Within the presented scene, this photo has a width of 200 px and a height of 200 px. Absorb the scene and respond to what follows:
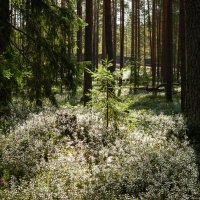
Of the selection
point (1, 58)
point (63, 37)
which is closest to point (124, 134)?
point (63, 37)

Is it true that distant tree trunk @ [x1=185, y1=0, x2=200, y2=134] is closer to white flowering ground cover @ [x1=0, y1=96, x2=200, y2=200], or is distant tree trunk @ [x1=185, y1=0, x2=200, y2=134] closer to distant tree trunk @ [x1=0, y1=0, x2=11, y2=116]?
white flowering ground cover @ [x1=0, y1=96, x2=200, y2=200]

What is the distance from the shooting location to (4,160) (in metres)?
7.91

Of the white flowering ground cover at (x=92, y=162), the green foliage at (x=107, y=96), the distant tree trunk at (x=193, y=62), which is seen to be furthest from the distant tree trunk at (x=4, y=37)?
the distant tree trunk at (x=193, y=62)

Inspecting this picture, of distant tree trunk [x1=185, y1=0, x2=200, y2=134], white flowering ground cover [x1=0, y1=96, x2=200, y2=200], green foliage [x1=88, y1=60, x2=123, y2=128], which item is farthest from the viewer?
green foliage [x1=88, y1=60, x2=123, y2=128]

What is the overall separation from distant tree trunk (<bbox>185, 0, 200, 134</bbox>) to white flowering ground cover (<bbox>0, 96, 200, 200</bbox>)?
539mm

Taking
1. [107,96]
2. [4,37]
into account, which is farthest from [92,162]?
[4,37]

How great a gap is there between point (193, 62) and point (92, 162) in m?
4.65

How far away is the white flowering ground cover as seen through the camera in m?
6.17

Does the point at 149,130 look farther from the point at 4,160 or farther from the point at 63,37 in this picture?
the point at 4,160

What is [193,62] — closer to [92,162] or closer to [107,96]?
[107,96]

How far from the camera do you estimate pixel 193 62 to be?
1023 cm

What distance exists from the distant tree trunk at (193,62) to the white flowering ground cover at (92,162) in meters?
0.54

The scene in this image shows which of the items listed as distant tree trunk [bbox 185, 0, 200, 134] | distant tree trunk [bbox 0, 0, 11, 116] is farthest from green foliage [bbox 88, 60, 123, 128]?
distant tree trunk [bbox 0, 0, 11, 116]

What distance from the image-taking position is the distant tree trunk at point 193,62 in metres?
9.95
